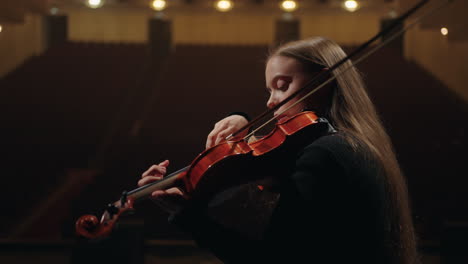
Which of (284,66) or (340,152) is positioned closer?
(340,152)

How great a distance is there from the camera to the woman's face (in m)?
0.68

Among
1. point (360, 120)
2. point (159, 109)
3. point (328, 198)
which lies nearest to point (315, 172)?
point (328, 198)

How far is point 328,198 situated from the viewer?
0.57 meters

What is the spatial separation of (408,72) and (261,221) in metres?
3.79

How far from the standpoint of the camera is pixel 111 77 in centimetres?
440

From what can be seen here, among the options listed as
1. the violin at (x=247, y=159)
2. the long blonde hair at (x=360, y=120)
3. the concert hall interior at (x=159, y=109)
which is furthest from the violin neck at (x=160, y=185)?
the long blonde hair at (x=360, y=120)

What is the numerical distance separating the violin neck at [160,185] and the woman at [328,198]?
12 millimetres

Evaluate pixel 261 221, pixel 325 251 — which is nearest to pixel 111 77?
pixel 261 221

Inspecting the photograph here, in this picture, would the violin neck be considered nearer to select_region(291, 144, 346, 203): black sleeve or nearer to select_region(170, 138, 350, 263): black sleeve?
select_region(170, 138, 350, 263): black sleeve

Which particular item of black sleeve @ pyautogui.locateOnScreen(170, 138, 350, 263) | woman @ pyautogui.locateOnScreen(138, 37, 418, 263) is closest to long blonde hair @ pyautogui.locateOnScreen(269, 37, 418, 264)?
woman @ pyautogui.locateOnScreen(138, 37, 418, 263)

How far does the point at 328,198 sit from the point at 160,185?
0.73ft

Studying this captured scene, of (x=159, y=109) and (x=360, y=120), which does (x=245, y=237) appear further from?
(x=159, y=109)

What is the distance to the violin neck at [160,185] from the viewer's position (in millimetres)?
635

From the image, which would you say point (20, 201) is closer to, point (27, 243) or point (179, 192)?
point (27, 243)
